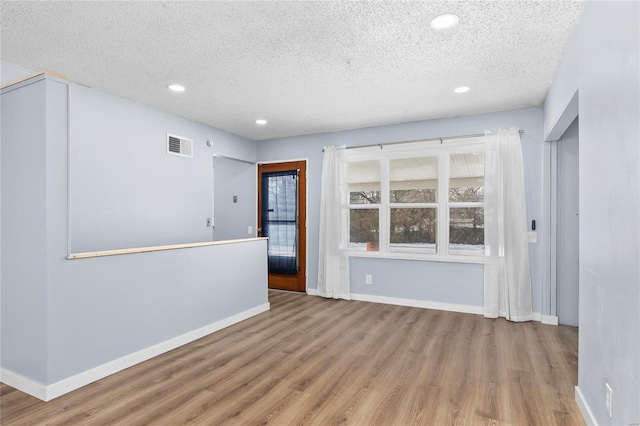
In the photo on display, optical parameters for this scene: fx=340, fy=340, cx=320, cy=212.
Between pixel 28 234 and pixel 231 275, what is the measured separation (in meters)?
1.94

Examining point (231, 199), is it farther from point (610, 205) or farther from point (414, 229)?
point (610, 205)

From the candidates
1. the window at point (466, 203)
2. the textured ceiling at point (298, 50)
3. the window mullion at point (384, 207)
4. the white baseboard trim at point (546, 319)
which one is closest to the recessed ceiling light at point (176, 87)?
the textured ceiling at point (298, 50)

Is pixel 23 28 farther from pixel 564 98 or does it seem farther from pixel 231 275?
pixel 564 98

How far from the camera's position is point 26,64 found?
9.59 feet

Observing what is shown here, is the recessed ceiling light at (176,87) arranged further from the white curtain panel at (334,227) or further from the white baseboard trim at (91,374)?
the white baseboard trim at (91,374)

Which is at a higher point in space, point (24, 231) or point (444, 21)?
point (444, 21)

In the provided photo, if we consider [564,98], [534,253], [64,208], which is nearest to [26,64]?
[64,208]

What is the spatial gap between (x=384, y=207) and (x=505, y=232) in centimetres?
160

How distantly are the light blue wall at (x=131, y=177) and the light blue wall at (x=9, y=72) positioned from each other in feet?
1.16

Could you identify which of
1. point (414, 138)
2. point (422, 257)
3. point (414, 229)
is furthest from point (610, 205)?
point (414, 138)

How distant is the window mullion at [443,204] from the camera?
458 cm

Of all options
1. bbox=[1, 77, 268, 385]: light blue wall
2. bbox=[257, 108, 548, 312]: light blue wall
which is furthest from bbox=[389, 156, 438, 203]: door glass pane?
bbox=[1, 77, 268, 385]: light blue wall

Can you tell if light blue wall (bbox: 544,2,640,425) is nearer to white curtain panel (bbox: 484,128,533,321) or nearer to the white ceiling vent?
white curtain panel (bbox: 484,128,533,321)

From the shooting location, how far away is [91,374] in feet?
8.29
